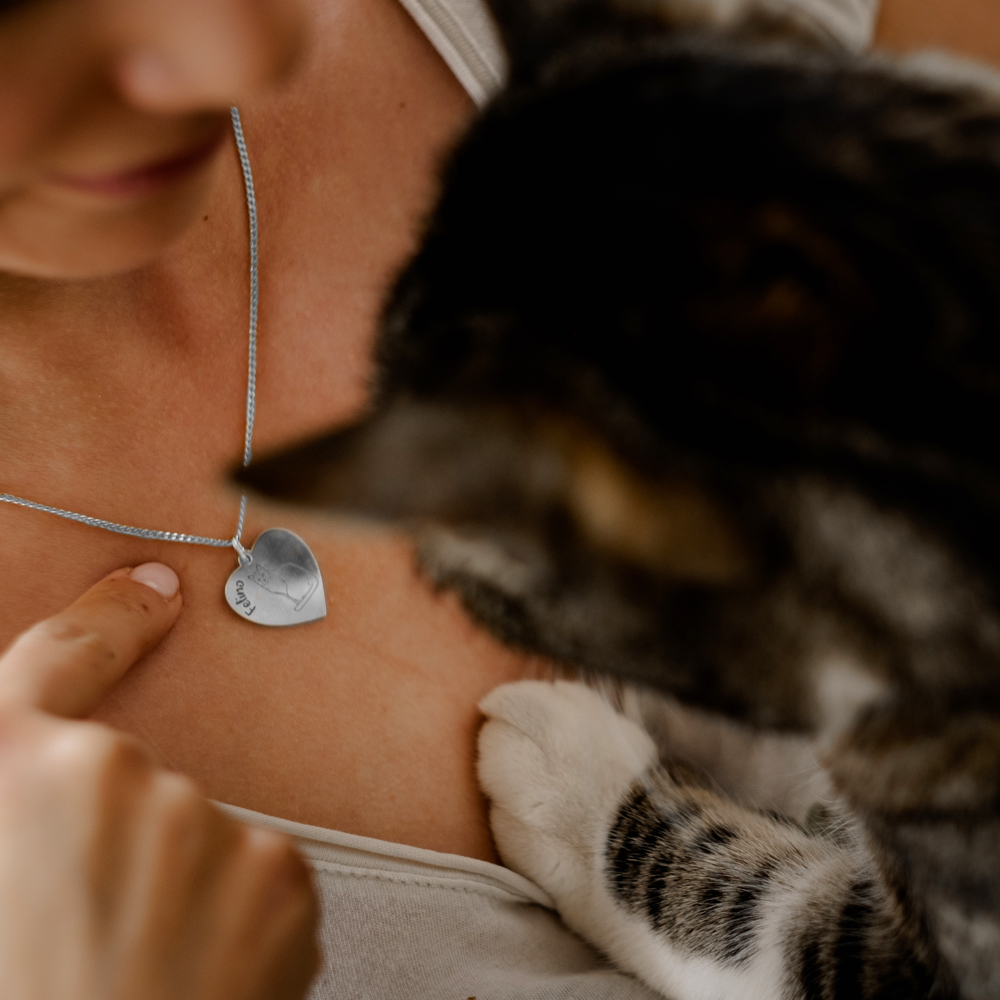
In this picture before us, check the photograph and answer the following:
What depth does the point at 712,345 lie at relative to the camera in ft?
1.24

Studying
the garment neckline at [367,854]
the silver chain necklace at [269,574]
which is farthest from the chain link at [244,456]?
the garment neckline at [367,854]

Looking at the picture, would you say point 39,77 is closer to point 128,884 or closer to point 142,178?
point 142,178

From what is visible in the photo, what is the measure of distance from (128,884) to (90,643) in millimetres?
250

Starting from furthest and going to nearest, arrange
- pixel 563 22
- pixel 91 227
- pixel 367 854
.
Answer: pixel 367 854, pixel 563 22, pixel 91 227

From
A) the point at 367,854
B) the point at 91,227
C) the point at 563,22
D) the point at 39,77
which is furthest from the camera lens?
the point at 367,854

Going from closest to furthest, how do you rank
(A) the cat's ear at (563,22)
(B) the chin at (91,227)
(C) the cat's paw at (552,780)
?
(B) the chin at (91,227)
(A) the cat's ear at (563,22)
(C) the cat's paw at (552,780)

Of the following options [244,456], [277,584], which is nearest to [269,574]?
[277,584]

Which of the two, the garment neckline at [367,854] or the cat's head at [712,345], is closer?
the cat's head at [712,345]

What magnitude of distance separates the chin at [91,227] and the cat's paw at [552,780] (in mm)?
565

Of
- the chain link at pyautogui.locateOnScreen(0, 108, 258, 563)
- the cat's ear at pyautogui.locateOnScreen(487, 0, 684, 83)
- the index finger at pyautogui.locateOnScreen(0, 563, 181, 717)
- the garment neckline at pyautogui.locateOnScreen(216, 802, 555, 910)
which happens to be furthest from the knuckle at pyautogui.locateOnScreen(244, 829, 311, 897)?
the cat's ear at pyautogui.locateOnScreen(487, 0, 684, 83)

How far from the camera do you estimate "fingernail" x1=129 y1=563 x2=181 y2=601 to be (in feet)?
2.30

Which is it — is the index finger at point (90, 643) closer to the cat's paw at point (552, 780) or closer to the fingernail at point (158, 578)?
the fingernail at point (158, 578)

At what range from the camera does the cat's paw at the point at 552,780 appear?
2.59 ft

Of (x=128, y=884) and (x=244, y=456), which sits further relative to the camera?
(x=244, y=456)
